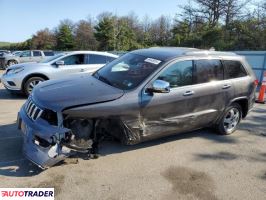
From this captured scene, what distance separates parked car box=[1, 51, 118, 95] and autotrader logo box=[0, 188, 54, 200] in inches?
229

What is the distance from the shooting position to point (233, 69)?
19.0 ft

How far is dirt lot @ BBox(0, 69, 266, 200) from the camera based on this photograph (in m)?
3.68

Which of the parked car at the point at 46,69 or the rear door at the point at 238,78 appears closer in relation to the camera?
the rear door at the point at 238,78

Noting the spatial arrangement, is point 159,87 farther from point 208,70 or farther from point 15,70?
point 15,70

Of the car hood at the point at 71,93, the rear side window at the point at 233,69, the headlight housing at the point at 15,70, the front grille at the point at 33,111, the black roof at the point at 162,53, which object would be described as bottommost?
the front grille at the point at 33,111

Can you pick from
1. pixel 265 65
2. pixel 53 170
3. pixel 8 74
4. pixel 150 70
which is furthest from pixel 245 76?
pixel 265 65

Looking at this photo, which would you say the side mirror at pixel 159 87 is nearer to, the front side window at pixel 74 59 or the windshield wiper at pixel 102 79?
Answer: the windshield wiper at pixel 102 79

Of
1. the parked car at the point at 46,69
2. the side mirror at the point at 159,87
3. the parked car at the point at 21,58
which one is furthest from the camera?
the parked car at the point at 21,58

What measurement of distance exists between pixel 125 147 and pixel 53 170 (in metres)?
1.40

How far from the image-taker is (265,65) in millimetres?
14516

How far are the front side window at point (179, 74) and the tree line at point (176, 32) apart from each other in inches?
937

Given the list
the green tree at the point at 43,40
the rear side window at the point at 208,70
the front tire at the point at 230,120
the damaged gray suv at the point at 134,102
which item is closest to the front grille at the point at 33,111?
the damaged gray suv at the point at 134,102

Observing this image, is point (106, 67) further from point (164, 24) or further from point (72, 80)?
point (164, 24)

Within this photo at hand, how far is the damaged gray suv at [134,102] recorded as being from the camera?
3.86 metres
